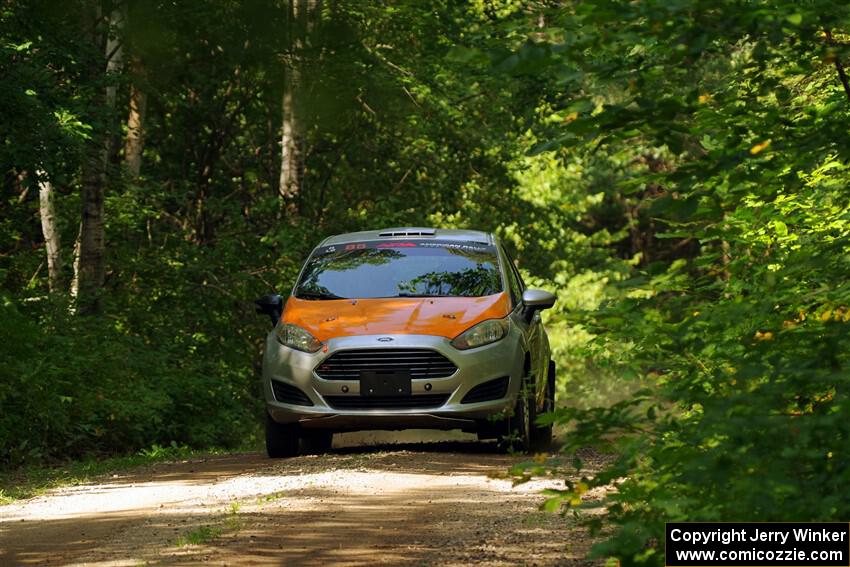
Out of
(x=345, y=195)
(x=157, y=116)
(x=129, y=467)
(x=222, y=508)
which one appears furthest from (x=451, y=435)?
(x=222, y=508)

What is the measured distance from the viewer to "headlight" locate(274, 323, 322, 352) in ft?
41.7

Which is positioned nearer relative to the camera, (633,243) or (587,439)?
(587,439)

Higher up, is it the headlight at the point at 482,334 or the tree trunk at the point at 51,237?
the tree trunk at the point at 51,237

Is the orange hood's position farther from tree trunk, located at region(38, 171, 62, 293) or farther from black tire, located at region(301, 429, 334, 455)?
tree trunk, located at region(38, 171, 62, 293)

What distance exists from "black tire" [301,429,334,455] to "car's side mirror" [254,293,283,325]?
45.0 inches

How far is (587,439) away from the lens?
623cm

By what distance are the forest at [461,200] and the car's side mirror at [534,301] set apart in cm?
94

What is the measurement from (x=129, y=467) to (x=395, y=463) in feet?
10.6

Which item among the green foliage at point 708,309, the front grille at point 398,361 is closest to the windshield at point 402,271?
the front grille at point 398,361

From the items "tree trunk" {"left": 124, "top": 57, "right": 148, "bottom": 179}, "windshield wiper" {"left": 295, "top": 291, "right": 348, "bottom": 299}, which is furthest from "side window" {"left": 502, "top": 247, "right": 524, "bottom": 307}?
"tree trunk" {"left": 124, "top": 57, "right": 148, "bottom": 179}

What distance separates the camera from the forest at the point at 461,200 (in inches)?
238

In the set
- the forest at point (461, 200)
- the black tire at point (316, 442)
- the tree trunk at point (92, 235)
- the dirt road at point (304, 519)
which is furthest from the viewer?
the tree trunk at point (92, 235)

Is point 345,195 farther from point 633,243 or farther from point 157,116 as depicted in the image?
point 633,243

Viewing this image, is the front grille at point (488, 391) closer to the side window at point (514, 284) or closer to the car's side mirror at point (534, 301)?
the car's side mirror at point (534, 301)
